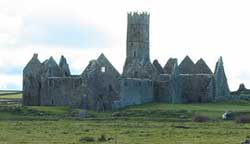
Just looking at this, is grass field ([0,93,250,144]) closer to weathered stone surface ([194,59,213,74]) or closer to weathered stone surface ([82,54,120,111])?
weathered stone surface ([82,54,120,111])

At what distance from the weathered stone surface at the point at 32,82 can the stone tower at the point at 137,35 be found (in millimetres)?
21614

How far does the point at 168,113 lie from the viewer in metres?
89.6

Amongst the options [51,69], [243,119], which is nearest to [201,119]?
[243,119]

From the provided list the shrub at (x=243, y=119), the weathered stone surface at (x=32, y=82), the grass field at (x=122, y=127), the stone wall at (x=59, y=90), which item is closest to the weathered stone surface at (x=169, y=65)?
the stone wall at (x=59, y=90)

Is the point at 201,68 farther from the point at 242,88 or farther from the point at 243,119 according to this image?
the point at 243,119

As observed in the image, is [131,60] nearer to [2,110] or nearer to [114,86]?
[114,86]

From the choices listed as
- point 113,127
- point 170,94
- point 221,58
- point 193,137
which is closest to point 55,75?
point 170,94

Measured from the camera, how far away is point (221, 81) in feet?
393

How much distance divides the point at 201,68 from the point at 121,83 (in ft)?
68.7

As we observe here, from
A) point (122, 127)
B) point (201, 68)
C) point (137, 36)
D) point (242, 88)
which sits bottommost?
point (122, 127)

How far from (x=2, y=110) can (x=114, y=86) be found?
58.5 ft

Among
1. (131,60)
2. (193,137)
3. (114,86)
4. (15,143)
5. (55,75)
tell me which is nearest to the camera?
(15,143)

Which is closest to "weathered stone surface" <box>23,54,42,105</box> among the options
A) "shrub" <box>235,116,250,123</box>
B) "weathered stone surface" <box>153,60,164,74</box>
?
"weathered stone surface" <box>153,60,164,74</box>

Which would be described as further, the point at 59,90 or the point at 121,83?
the point at 59,90
